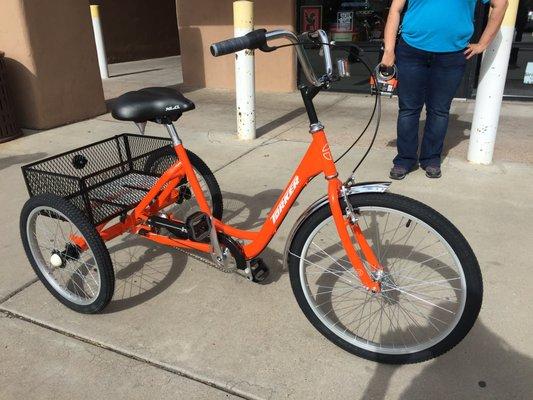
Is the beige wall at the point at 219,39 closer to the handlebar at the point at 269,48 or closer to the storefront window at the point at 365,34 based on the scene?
the storefront window at the point at 365,34

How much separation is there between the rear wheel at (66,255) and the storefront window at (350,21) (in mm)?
5275

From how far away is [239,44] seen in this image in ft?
6.38

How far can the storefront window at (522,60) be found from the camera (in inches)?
253

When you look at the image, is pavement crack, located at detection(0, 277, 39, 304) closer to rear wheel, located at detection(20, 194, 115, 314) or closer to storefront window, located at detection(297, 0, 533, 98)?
rear wheel, located at detection(20, 194, 115, 314)

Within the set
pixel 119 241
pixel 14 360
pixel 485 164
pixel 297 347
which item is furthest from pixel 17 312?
pixel 485 164

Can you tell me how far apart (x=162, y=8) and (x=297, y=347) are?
41.8 ft

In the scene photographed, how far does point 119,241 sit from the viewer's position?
3285mm

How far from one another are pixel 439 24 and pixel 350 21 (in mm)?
4109

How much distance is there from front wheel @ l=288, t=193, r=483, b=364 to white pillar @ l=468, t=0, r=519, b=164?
5.78 feet

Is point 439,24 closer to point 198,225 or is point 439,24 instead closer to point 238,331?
point 198,225

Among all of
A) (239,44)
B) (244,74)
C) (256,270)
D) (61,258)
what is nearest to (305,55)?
(239,44)

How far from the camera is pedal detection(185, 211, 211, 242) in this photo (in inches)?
97.7

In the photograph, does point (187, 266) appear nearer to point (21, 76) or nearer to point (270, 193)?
point (270, 193)

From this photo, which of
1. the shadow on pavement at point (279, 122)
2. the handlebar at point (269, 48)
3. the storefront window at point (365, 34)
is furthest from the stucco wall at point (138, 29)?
the handlebar at point (269, 48)
